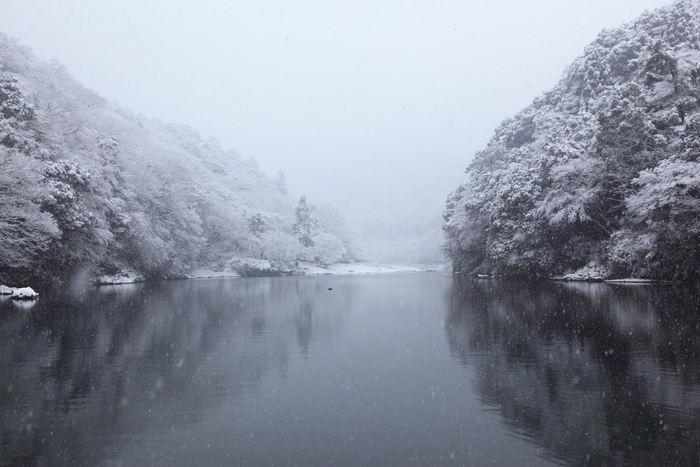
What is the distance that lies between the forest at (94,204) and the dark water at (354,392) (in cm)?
1121

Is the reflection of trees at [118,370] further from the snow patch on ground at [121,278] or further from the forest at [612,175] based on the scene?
the snow patch on ground at [121,278]

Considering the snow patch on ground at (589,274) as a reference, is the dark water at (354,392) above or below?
below

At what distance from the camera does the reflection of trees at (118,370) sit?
17.5 ft

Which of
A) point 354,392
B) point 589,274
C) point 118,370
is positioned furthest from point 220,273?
point 354,392

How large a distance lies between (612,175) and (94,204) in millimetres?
30168

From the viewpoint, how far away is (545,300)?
1888 centimetres

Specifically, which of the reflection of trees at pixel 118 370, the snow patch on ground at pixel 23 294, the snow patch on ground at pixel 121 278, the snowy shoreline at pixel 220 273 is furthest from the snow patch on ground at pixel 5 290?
the snow patch on ground at pixel 121 278

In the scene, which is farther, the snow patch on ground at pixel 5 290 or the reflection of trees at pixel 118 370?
the snow patch on ground at pixel 5 290

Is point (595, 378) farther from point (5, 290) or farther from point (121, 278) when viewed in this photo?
point (121, 278)

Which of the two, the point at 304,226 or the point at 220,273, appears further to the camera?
the point at 304,226

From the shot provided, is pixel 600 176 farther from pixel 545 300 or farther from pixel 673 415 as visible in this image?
pixel 673 415

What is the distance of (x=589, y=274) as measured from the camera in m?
30.5

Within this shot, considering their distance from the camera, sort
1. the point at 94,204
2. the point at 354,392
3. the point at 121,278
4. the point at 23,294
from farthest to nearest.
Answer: the point at 121,278 → the point at 94,204 → the point at 23,294 → the point at 354,392

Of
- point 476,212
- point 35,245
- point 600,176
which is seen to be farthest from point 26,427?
point 476,212
